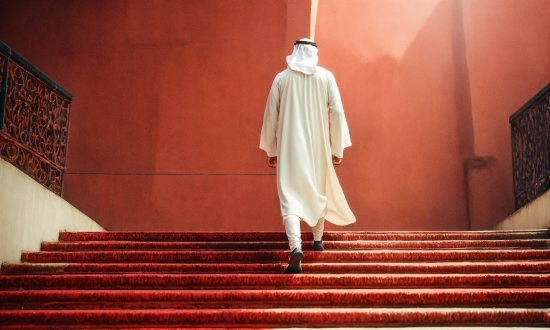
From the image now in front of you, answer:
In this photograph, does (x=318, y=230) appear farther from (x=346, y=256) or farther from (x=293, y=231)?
(x=293, y=231)

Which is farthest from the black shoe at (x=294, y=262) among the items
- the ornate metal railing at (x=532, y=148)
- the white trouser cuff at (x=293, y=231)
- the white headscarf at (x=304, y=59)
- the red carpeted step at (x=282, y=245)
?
the ornate metal railing at (x=532, y=148)

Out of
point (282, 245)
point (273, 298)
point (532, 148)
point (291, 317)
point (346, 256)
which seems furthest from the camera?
point (532, 148)

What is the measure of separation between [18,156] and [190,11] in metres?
4.10

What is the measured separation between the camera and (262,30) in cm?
1006

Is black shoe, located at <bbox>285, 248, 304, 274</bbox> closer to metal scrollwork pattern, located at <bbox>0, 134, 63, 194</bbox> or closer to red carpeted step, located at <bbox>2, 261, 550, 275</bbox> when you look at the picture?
red carpeted step, located at <bbox>2, 261, 550, 275</bbox>

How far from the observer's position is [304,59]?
6402 mm

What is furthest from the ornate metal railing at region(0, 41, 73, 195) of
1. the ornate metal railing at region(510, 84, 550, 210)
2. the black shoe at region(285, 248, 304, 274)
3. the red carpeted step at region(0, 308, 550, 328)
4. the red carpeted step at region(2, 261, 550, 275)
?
the ornate metal railing at region(510, 84, 550, 210)

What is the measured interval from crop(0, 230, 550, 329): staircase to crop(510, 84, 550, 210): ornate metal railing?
1122mm

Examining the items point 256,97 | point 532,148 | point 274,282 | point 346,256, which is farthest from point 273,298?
point 256,97

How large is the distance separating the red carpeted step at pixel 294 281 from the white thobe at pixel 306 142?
2.05ft

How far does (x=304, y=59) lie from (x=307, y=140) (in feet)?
2.21

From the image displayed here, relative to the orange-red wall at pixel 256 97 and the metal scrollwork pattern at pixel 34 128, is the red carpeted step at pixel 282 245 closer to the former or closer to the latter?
the metal scrollwork pattern at pixel 34 128

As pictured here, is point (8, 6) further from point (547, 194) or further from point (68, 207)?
point (547, 194)

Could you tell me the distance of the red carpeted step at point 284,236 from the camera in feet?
22.1
